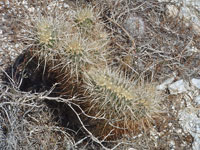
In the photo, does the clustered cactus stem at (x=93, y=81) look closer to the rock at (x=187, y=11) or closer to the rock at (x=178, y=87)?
the rock at (x=178, y=87)

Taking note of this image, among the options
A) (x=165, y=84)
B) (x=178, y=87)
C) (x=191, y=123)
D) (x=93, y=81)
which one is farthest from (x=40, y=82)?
(x=191, y=123)

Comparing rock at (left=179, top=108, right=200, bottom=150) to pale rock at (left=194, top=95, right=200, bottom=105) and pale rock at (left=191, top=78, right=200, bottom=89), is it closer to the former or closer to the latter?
pale rock at (left=194, top=95, right=200, bottom=105)

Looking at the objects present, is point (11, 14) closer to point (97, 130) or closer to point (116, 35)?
point (116, 35)

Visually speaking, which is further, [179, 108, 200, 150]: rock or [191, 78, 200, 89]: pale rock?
[191, 78, 200, 89]: pale rock

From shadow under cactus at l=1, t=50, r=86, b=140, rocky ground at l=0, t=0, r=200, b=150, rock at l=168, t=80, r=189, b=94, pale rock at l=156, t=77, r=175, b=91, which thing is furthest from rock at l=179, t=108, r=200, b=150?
shadow under cactus at l=1, t=50, r=86, b=140

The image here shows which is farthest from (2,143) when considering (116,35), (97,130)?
(116,35)

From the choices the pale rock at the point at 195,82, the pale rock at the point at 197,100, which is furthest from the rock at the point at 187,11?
the pale rock at the point at 197,100
